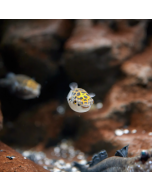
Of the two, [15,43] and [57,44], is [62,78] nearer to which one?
[57,44]

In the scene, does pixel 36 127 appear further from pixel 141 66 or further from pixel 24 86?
pixel 141 66

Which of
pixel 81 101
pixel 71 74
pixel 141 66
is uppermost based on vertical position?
pixel 71 74

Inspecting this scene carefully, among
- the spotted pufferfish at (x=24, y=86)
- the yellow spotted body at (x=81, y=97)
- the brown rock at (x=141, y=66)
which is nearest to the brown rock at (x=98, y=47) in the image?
the brown rock at (x=141, y=66)

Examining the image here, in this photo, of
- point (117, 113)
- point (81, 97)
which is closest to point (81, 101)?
point (81, 97)

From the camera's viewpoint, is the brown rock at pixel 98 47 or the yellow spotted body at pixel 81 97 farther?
the brown rock at pixel 98 47

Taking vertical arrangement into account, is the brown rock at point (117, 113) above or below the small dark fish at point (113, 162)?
above

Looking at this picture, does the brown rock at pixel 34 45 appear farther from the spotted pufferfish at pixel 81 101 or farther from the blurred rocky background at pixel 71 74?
the spotted pufferfish at pixel 81 101
